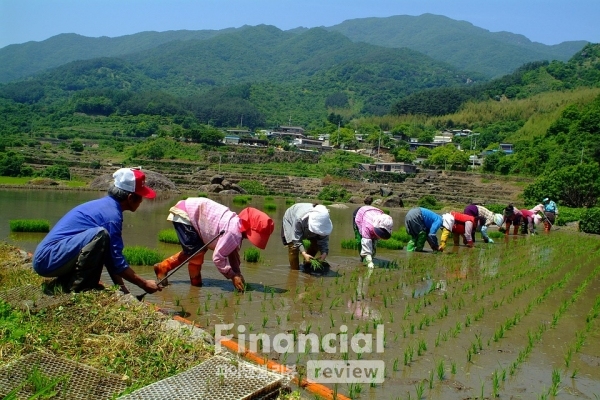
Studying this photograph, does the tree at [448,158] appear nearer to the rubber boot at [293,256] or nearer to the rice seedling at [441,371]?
the rubber boot at [293,256]

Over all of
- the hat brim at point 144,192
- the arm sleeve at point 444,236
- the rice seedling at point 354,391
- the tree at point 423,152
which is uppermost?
the hat brim at point 144,192

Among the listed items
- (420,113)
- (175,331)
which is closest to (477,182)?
(175,331)

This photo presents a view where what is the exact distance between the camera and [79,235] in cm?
468

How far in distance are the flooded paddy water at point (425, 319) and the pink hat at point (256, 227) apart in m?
0.60

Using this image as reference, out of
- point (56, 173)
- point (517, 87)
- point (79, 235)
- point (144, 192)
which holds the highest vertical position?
point (517, 87)

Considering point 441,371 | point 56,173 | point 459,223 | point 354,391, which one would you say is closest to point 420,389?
point 354,391

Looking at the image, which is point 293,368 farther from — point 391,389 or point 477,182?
point 477,182

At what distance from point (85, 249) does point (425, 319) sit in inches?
133

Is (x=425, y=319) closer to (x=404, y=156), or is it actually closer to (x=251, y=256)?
(x=251, y=256)

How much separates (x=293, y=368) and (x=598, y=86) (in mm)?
98449

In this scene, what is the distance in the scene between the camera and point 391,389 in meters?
3.96

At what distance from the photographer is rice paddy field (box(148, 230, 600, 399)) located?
426cm

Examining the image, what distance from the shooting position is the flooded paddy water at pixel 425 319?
4.30 metres

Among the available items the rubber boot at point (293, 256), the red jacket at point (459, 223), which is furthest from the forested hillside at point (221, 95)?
the rubber boot at point (293, 256)
